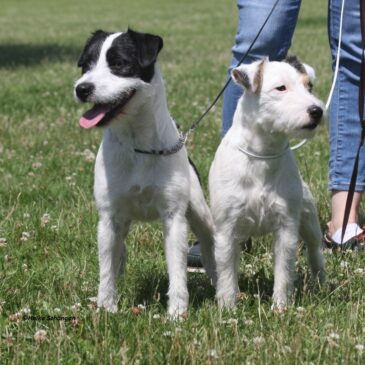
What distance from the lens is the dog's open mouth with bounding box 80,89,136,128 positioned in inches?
186

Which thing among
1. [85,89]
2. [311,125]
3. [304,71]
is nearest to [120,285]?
[85,89]

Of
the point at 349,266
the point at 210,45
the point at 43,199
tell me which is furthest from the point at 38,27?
the point at 349,266

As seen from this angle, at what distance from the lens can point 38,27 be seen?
30.1 metres

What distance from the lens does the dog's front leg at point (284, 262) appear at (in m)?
5.06

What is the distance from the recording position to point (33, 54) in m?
20.9

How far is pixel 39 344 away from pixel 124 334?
44cm

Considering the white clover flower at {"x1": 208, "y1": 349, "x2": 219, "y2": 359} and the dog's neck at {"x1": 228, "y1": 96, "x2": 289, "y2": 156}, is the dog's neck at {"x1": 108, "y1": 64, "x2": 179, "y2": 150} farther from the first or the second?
the white clover flower at {"x1": 208, "y1": 349, "x2": 219, "y2": 359}

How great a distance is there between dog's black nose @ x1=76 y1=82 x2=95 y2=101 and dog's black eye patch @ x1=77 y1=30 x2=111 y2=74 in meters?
0.27

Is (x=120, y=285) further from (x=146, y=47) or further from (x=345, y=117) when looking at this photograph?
(x=345, y=117)

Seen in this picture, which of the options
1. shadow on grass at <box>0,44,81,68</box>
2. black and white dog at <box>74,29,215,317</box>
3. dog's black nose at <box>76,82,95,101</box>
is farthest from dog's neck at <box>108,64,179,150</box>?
shadow on grass at <box>0,44,81,68</box>

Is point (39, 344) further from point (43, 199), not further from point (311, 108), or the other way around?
point (43, 199)

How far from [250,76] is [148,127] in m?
0.68

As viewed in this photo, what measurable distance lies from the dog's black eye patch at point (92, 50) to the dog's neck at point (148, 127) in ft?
1.17

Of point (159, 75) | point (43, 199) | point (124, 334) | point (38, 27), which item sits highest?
point (159, 75)
